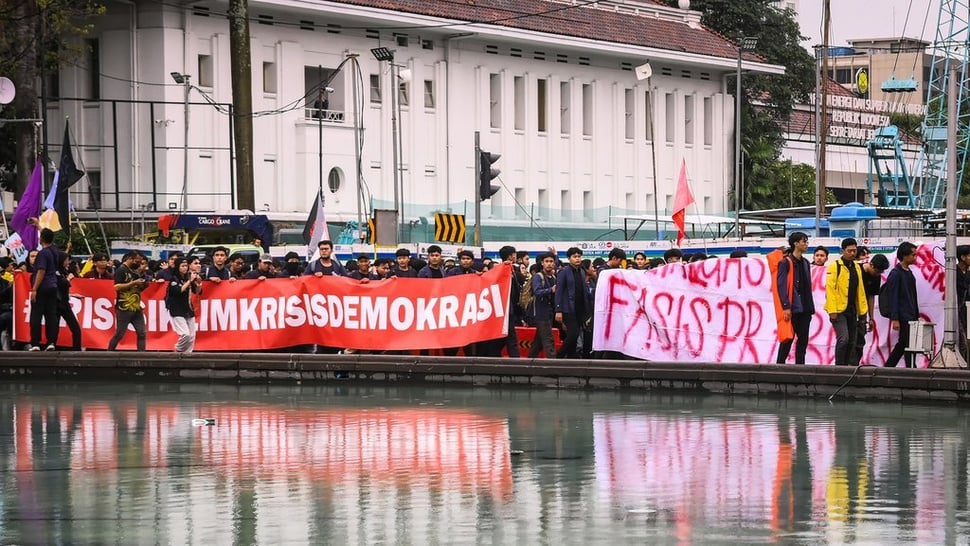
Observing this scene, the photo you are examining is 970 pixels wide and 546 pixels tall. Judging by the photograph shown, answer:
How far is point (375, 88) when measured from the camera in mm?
55188

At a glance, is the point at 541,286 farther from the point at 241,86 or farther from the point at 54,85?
the point at 54,85

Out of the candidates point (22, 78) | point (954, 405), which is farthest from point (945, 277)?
point (22, 78)

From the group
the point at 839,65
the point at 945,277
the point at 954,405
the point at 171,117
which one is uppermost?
the point at 839,65

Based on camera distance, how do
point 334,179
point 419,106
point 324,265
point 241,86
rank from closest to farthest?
point 324,265 < point 241,86 < point 334,179 < point 419,106

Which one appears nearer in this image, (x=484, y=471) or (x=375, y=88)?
(x=484, y=471)

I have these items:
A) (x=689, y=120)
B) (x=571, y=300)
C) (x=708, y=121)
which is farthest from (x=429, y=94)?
(x=571, y=300)

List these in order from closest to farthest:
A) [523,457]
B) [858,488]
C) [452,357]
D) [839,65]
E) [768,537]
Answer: [768,537] → [858,488] → [523,457] → [452,357] → [839,65]

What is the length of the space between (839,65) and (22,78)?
117837 millimetres

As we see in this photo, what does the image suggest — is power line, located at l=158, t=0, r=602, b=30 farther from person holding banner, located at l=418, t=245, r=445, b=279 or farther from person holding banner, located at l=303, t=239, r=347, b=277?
person holding banner, located at l=418, t=245, r=445, b=279

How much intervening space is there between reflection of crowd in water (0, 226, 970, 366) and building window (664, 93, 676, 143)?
4021cm

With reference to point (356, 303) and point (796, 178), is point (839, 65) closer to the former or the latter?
A: point (796, 178)

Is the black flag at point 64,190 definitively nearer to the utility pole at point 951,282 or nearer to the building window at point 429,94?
the utility pole at point 951,282

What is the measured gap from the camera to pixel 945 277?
20672mm

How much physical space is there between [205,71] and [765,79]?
30.6m
